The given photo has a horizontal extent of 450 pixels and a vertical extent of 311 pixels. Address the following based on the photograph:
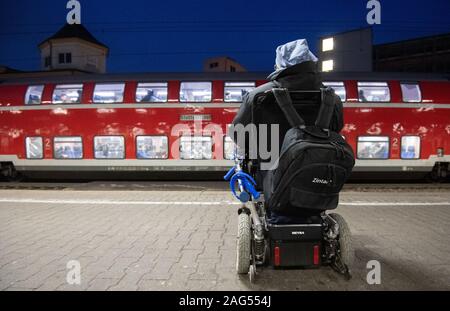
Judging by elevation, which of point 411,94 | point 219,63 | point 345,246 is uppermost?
point 219,63

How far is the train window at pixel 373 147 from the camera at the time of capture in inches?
425

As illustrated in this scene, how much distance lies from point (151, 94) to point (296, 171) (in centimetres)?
886

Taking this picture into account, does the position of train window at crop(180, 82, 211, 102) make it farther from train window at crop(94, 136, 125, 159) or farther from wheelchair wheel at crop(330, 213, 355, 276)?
wheelchair wheel at crop(330, 213, 355, 276)

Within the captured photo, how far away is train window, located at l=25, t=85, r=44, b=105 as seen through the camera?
11.3 m

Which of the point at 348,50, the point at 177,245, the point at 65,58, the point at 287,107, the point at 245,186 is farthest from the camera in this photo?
the point at 65,58

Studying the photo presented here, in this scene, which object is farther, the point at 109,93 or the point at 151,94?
the point at 109,93

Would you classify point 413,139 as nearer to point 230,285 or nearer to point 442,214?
point 442,214

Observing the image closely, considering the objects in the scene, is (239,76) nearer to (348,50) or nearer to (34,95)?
(34,95)

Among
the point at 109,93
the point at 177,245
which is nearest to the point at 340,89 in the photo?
the point at 109,93

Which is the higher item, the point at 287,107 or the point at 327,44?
the point at 327,44

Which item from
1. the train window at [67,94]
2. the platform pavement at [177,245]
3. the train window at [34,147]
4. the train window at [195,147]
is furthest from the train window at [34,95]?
the platform pavement at [177,245]

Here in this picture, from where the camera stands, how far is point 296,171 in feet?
9.05

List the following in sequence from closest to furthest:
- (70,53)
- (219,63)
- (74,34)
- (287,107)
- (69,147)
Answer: (287,107), (69,147), (70,53), (74,34), (219,63)
